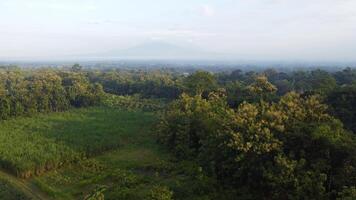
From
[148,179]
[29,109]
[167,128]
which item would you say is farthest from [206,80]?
[148,179]

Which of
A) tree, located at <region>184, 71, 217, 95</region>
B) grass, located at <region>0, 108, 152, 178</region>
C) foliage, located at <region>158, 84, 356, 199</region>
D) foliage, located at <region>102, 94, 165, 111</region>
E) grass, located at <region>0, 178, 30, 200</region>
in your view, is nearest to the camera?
foliage, located at <region>158, 84, 356, 199</region>

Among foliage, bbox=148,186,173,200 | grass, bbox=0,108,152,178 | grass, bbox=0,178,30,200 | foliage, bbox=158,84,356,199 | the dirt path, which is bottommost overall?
the dirt path

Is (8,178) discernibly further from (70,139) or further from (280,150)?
(280,150)

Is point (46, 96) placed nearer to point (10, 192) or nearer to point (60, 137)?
point (60, 137)

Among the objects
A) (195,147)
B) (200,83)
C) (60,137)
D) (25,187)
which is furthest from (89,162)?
(200,83)

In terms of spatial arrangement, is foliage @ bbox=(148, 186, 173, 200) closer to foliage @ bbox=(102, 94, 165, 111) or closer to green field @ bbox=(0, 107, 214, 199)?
green field @ bbox=(0, 107, 214, 199)

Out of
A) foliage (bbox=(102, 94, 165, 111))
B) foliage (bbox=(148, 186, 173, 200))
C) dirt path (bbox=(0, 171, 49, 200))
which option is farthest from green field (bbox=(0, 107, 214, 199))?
foliage (bbox=(102, 94, 165, 111))

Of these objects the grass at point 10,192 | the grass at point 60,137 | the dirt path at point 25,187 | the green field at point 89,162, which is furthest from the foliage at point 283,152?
the grass at point 60,137

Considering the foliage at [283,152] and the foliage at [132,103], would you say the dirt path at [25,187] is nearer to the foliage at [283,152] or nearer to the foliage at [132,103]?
the foliage at [283,152]
